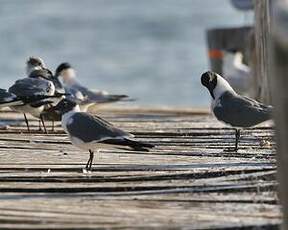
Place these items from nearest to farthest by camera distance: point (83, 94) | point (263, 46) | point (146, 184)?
1. point (146, 184)
2. point (263, 46)
3. point (83, 94)

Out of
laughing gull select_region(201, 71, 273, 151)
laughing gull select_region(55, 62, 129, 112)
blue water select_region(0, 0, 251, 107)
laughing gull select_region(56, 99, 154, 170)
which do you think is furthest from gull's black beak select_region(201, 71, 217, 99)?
blue water select_region(0, 0, 251, 107)

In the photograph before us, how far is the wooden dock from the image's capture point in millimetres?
6789

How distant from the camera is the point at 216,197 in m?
7.39

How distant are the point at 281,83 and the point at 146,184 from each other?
8.94 ft

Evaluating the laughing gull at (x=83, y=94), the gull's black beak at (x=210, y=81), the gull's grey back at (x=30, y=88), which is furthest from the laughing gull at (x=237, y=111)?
the laughing gull at (x=83, y=94)

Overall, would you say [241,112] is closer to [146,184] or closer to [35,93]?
[146,184]

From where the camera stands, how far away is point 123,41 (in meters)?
36.7

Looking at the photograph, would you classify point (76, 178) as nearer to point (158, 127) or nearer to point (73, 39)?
point (158, 127)

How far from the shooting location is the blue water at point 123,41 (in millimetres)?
29281

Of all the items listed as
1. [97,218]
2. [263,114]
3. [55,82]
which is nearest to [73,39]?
[55,82]

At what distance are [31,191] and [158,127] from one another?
3765 mm

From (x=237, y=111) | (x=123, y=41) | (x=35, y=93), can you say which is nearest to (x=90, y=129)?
(x=237, y=111)

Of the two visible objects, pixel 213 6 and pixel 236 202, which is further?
pixel 213 6

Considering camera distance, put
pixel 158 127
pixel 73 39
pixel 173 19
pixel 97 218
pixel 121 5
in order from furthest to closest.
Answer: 1. pixel 121 5
2. pixel 173 19
3. pixel 73 39
4. pixel 158 127
5. pixel 97 218
